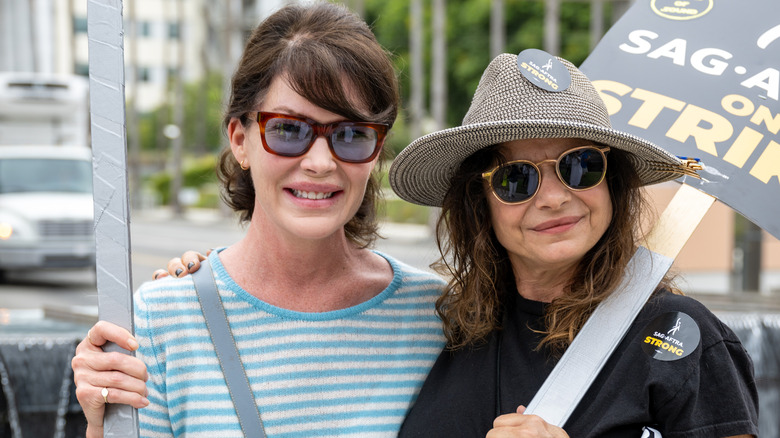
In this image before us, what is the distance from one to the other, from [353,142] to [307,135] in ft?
0.40

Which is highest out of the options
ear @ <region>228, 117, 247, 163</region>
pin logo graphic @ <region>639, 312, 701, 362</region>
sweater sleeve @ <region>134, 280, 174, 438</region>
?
ear @ <region>228, 117, 247, 163</region>

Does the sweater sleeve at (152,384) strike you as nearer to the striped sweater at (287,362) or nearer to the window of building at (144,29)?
the striped sweater at (287,362)

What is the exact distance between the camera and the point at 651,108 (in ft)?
7.68

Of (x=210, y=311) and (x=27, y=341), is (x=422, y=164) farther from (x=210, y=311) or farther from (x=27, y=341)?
(x=27, y=341)

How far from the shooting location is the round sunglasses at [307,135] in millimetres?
2064

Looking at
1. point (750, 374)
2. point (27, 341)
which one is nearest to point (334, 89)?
point (750, 374)

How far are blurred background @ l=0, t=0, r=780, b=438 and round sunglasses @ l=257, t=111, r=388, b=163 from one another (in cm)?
36

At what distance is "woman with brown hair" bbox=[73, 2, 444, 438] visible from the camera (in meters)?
2.07

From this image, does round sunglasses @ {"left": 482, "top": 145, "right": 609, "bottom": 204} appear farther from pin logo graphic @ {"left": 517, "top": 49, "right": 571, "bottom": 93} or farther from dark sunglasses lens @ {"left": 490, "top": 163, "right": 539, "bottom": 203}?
pin logo graphic @ {"left": 517, "top": 49, "right": 571, "bottom": 93}

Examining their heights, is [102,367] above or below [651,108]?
below

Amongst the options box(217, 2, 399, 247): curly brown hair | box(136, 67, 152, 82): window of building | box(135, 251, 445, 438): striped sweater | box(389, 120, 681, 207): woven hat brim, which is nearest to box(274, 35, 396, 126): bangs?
box(217, 2, 399, 247): curly brown hair

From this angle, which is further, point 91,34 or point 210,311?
point 210,311

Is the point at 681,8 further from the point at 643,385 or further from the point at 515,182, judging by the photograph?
the point at 643,385

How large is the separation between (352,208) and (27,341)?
2.73 metres
